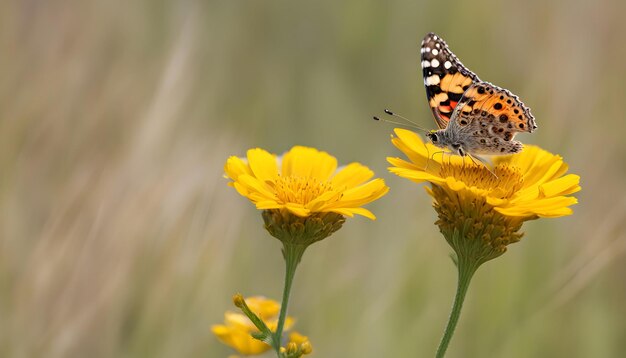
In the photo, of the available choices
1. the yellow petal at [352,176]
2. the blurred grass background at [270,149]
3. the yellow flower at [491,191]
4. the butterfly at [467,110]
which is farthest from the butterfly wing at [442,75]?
the blurred grass background at [270,149]

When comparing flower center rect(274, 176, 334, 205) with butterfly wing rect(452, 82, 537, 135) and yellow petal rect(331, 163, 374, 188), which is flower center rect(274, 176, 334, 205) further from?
butterfly wing rect(452, 82, 537, 135)

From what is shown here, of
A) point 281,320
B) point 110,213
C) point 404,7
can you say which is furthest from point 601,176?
point 281,320

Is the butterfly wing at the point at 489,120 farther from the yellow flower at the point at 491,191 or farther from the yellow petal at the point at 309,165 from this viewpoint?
the yellow petal at the point at 309,165

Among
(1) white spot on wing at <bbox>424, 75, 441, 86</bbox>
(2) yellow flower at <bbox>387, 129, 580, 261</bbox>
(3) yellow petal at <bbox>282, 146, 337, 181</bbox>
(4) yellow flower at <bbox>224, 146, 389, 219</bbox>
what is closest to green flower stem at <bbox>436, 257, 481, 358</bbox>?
(2) yellow flower at <bbox>387, 129, 580, 261</bbox>

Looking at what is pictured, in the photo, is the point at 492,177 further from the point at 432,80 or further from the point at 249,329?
the point at 249,329

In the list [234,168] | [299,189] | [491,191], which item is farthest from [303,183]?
[491,191]
